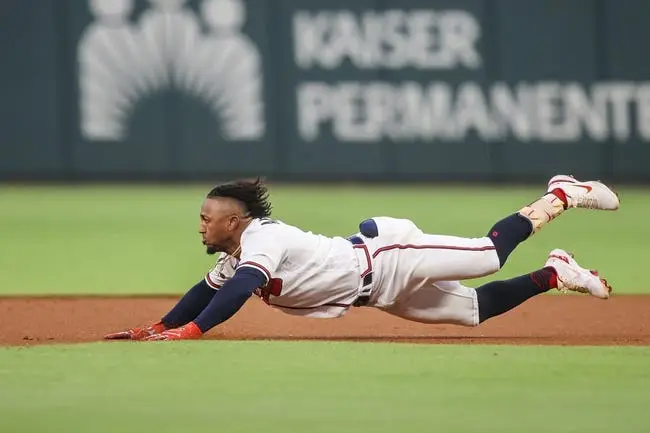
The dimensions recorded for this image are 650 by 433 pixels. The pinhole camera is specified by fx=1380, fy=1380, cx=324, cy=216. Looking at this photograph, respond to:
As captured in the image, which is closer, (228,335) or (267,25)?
(228,335)

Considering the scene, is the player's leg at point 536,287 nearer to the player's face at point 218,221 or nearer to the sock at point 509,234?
the sock at point 509,234

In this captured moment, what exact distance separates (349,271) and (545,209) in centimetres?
120

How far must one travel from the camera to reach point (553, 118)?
18.1 m

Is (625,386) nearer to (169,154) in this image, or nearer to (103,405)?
(103,405)

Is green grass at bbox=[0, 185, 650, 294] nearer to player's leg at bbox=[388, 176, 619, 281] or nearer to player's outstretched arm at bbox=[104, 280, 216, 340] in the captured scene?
player's outstretched arm at bbox=[104, 280, 216, 340]

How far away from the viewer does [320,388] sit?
197 inches

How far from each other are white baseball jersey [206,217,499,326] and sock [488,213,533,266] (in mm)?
48

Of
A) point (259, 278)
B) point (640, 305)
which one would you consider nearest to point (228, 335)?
point (259, 278)

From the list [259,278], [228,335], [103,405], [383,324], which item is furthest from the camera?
[383,324]

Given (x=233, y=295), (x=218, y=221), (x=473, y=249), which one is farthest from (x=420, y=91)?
(x=233, y=295)

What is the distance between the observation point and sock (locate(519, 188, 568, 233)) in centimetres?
688

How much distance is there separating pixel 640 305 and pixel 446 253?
246 cm

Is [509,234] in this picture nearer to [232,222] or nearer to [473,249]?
[473,249]

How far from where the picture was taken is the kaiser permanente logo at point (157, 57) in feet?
58.6
